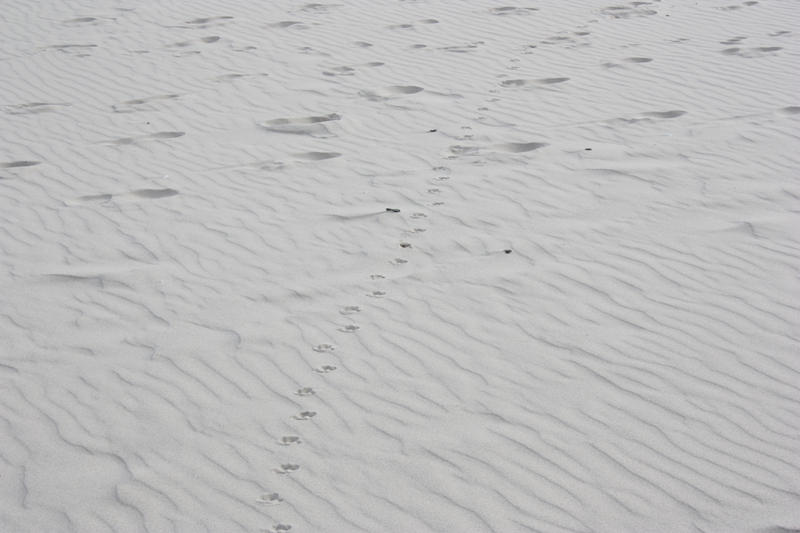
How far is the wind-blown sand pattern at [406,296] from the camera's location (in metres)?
3.29

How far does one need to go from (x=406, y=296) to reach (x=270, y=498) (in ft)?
5.27

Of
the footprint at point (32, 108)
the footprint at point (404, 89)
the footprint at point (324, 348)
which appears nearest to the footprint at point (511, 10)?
the footprint at point (404, 89)

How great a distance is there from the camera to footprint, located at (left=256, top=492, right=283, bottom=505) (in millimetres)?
3209

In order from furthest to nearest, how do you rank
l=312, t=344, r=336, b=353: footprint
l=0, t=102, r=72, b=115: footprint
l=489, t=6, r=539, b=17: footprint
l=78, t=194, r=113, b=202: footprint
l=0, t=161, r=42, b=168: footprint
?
l=489, t=6, r=539, b=17: footprint, l=0, t=102, r=72, b=115: footprint, l=0, t=161, r=42, b=168: footprint, l=78, t=194, r=113, b=202: footprint, l=312, t=344, r=336, b=353: footprint

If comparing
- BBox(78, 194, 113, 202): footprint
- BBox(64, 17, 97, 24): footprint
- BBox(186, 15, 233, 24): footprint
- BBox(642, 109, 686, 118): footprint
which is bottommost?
BBox(642, 109, 686, 118): footprint

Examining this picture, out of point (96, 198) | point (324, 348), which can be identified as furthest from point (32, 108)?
point (324, 348)

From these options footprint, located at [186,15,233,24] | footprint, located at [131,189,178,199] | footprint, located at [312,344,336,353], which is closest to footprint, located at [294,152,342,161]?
footprint, located at [131,189,178,199]

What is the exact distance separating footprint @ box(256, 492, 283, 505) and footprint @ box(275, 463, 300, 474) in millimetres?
126

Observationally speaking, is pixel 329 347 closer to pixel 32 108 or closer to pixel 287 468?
pixel 287 468

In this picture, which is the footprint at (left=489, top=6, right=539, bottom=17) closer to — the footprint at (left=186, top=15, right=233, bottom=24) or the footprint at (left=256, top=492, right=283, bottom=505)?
the footprint at (left=186, top=15, right=233, bottom=24)

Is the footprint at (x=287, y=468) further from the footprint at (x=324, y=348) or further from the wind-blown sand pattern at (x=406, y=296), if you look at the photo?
the footprint at (x=324, y=348)

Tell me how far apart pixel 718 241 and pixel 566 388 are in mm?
1726

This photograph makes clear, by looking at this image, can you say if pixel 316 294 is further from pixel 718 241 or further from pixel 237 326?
pixel 718 241

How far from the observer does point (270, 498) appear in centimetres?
323
